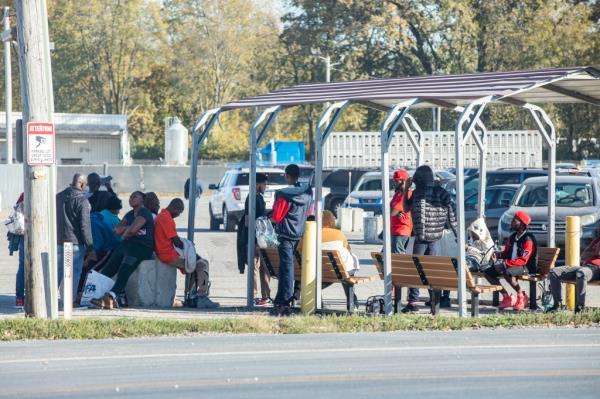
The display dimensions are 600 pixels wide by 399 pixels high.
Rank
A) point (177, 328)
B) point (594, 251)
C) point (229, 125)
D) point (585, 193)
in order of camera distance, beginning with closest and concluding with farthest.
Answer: point (177, 328) → point (594, 251) → point (585, 193) → point (229, 125)

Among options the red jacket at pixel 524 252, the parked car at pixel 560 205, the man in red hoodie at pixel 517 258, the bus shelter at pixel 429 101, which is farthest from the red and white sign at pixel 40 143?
the parked car at pixel 560 205

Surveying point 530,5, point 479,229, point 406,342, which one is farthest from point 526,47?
point 406,342

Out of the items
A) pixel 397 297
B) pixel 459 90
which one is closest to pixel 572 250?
pixel 397 297

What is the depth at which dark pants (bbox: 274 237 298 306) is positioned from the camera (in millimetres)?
14625

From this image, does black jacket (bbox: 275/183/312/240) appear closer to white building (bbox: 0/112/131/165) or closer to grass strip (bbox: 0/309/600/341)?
grass strip (bbox: 0/309/600/341)

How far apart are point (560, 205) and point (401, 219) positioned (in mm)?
7978

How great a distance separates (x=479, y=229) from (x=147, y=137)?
8013 centimetres

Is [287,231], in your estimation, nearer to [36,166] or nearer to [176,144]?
[36,166]

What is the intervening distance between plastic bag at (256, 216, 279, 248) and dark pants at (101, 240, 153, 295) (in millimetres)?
1452

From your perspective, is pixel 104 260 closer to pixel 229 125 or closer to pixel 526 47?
pixel 526 47

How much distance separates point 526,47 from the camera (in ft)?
196

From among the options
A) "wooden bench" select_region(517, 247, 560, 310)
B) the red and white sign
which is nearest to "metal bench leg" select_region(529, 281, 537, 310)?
"wooden bench" select_region(517, 247, 560, 310)

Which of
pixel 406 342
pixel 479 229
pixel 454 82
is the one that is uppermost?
pixel 454 82

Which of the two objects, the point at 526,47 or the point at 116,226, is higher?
→ the point at 526,47
